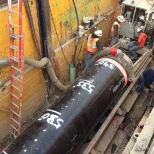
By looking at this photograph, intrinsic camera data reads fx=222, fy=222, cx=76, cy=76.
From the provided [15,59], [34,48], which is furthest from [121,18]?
[15,59]

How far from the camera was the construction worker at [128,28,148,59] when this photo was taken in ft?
30.7

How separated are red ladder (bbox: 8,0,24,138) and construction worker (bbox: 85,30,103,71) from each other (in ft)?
11.2

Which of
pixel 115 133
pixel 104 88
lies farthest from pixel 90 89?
pixel 115 133

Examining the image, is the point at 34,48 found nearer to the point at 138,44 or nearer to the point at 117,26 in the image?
the point at 117,26

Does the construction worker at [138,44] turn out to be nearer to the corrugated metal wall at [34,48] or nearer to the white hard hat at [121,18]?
the white hard hat at [121,18]

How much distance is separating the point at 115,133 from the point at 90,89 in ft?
7.54

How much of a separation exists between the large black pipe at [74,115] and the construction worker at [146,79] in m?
1.75

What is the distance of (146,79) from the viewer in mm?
8594

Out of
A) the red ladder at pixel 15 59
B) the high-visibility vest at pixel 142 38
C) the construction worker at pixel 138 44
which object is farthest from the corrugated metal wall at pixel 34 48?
the high-visibility vest at pixel 142 38

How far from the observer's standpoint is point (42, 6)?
265 inches

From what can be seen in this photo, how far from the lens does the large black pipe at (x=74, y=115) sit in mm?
4801

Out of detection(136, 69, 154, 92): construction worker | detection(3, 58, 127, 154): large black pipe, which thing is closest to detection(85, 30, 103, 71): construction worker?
detection(3, 58, 127, 154): large black pipe

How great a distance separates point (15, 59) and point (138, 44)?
5730 mm

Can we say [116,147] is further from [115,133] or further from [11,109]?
[11,109]
